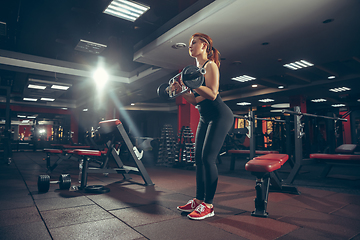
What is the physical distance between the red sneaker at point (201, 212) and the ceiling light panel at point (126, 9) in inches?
139

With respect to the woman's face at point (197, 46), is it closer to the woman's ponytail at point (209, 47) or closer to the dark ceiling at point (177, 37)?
the woman's ponytail at point (209, 47)

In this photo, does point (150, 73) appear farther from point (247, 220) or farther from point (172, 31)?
point (247, 220)

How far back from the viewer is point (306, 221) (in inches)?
64.8


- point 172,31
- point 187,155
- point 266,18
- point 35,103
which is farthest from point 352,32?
point 35,103

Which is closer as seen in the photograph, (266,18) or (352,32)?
(266,18)

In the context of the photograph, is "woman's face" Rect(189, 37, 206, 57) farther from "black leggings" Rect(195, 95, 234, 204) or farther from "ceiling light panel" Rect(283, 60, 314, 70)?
"ceiling light panel" Rect(283, 60, 314, 70)

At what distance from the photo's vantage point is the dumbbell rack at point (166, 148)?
585 centimetres

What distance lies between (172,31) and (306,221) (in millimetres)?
3757

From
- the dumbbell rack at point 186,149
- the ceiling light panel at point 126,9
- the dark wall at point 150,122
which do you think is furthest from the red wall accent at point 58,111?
the ceiling light panel at point 126,9

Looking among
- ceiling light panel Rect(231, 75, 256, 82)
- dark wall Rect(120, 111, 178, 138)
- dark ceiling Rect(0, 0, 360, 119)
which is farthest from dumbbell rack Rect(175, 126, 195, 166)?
dark wall Rect(120, 111, 178, 138)

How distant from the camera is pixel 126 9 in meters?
4.05

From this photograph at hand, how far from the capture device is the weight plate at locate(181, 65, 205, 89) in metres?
1.32

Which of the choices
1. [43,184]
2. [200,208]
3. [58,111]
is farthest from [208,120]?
[58,111]

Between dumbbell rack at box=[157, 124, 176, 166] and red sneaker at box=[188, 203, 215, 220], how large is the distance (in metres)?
4.11
